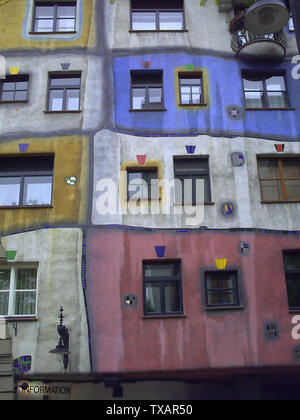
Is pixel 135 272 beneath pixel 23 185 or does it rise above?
beneath

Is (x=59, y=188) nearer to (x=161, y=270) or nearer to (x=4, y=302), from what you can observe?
(x=4, y=302)

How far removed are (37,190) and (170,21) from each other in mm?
7583

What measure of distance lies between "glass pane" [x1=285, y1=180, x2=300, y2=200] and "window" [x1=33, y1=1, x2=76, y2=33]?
8.79 m

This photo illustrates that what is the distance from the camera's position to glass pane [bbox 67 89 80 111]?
14.8 meters

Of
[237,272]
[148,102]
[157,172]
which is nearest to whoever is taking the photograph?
[237,272]

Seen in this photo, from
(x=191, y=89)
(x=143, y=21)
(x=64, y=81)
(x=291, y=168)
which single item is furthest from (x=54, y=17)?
(x=291, y=168)

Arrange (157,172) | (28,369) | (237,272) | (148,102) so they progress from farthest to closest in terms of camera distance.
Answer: (148,102)
(157,172)
(237,272)
(28,369)

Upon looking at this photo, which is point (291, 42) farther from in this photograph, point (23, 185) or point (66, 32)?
point (23, 185)

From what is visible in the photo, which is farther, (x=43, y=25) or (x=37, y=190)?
(x=43, y=25)

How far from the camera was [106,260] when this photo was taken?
42.0 ft

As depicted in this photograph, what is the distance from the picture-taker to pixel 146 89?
15.2m

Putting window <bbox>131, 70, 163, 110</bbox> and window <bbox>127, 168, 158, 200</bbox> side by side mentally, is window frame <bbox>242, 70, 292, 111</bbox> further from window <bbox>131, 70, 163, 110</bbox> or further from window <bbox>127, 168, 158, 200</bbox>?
window <bbox>127, 168, 158, 200</bbox>
